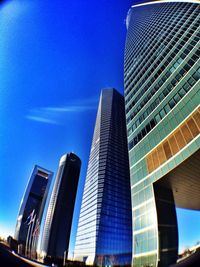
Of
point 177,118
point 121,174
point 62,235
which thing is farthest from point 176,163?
point 62,235

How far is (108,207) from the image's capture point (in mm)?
86062

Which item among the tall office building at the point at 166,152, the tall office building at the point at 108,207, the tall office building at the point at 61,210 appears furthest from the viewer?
the tall office building at the point at 61,210

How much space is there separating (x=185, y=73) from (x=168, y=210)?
50.6 ft

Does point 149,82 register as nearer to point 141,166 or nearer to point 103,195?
point 141,166

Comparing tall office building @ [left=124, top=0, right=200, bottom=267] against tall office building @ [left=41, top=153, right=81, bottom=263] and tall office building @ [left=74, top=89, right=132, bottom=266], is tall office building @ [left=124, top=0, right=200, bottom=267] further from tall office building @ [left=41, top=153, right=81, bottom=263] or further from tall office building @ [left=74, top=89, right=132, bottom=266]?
tall office building @ [left=41, top=153, right=81, bottom=263]

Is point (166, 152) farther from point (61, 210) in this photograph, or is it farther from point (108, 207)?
point (61, 210)

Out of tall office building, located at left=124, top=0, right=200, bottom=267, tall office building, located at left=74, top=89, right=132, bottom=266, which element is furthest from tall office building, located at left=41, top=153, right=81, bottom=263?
tall office building, located at left=124, top=0, right=200, bottom=267

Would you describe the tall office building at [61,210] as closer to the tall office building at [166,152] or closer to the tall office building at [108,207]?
the tall office building at [108,207]

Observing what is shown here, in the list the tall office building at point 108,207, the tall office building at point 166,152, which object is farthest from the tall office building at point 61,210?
the tall office building at point 166,152

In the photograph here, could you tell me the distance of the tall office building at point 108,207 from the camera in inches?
2948

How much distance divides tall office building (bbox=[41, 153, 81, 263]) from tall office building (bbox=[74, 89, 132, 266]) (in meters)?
25.4

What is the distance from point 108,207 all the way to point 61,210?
50.6 metres

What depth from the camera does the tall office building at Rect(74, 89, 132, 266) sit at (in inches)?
2948

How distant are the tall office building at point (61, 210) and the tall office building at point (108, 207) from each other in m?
25.4
